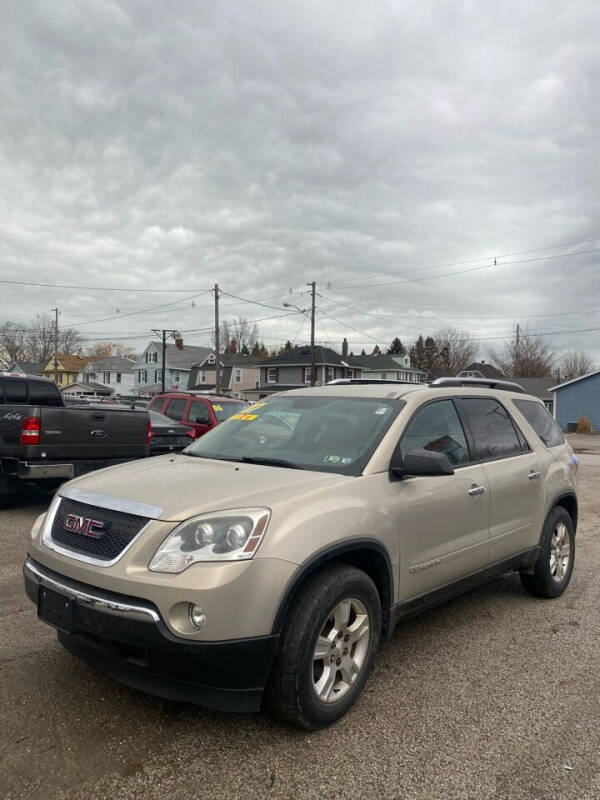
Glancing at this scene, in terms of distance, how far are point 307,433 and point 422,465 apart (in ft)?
2.95

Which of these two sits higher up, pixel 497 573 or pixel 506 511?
pixel 506 511

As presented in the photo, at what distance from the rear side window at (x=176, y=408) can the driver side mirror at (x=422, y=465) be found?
34.7 ft

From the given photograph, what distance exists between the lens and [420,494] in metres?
3.52

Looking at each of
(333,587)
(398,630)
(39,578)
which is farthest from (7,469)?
(333,587)

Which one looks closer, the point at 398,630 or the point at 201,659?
the point at 201,659

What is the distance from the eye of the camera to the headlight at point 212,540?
2621mm

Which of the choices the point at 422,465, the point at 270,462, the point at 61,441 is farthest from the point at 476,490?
the point at 61,441

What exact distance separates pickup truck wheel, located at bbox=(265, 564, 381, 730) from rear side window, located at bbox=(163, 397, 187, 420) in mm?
10791

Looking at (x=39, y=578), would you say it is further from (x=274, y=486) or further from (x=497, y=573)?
(x=497, y=573)

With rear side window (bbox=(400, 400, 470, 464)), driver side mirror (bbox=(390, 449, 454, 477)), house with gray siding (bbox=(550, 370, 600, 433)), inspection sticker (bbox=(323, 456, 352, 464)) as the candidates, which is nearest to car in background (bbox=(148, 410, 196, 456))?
rear side window (bbox=(400, 400, 470, 464))

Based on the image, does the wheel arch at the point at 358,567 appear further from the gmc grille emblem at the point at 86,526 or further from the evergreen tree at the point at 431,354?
the evergreen tree at the point at 431,354

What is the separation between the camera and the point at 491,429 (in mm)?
4543

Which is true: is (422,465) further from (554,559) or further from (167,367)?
(167,367)

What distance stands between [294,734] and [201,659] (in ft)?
2.40
